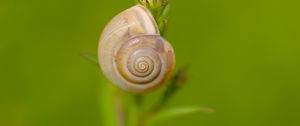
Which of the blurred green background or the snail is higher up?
the snail

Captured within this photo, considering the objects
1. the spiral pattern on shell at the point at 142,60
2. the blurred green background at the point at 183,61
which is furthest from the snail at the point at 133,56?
the blurred green background at the point at 183,61

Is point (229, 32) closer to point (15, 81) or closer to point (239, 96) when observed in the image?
point (239, 96)

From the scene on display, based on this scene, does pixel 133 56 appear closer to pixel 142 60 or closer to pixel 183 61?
pixel 142 60

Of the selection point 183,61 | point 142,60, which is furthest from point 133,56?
point 183,61

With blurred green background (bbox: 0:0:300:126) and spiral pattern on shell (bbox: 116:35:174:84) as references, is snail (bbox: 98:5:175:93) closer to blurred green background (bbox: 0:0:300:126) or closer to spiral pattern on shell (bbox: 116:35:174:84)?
spiral pattern on shell (bbox: 116:35:174:84)

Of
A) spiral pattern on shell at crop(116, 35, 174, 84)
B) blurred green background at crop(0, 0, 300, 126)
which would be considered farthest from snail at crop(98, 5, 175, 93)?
blurred green background at crop(0, 0, 300, 126)

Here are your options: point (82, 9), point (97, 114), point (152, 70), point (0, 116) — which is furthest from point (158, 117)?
point (82, 9)
